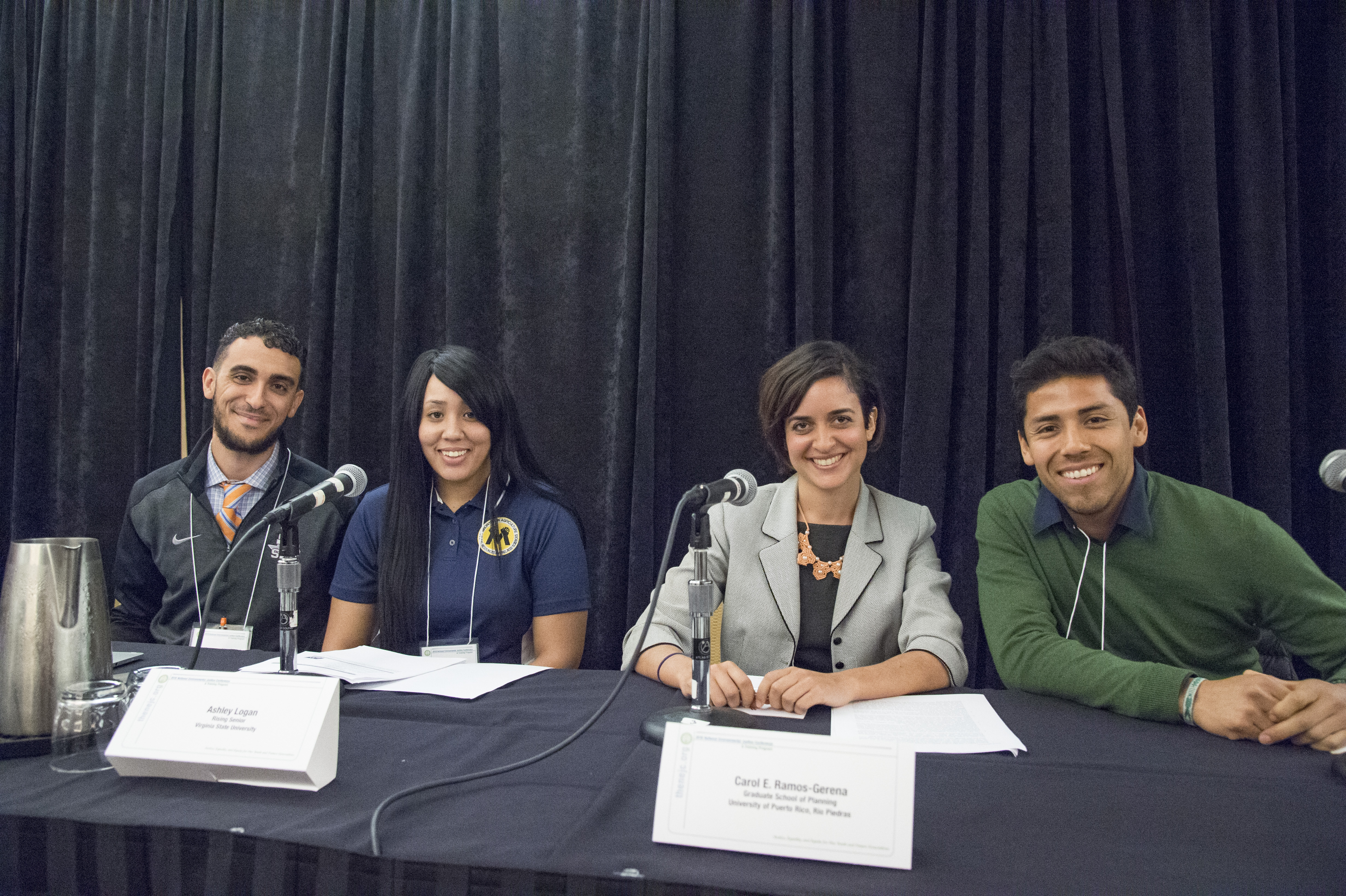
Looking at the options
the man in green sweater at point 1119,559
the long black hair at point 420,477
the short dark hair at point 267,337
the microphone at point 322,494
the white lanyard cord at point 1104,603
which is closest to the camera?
the microphone at point 322,494

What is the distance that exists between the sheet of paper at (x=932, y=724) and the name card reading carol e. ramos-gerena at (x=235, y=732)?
2.10 feet

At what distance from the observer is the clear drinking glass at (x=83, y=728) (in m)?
0.99

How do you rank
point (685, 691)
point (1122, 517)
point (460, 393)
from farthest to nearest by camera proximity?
point (460, 393)
point (1122, 517)
point (685, 691)

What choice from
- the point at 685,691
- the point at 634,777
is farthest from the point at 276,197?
the point at 634,777

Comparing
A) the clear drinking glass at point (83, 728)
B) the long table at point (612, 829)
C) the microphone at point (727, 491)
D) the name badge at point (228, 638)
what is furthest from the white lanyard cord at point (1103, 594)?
the name badge at point (228, 638)

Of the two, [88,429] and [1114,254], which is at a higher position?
[1114,254]

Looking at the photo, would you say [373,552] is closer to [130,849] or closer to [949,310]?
[130,849]

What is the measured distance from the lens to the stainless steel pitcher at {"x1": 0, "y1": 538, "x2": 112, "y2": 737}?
104 cm

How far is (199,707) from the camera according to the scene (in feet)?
3.22

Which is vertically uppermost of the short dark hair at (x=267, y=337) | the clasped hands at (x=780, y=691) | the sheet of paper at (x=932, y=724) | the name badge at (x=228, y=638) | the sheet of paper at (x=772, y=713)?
the short dark hair at (x=267, y=337)

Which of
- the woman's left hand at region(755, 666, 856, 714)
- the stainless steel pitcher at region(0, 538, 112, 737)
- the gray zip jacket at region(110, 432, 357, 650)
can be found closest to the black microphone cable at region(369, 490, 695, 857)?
the woman's left hand at region(755, 666, 856, 714)

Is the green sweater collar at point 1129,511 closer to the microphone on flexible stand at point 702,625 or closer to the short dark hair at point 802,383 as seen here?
the short dark hair at point 802,383

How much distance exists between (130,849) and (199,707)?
0.17 metres

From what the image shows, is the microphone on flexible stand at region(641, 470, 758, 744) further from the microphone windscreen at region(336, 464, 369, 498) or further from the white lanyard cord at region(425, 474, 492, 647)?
the white lanyard cord at region(425, 474, 492, 647)
